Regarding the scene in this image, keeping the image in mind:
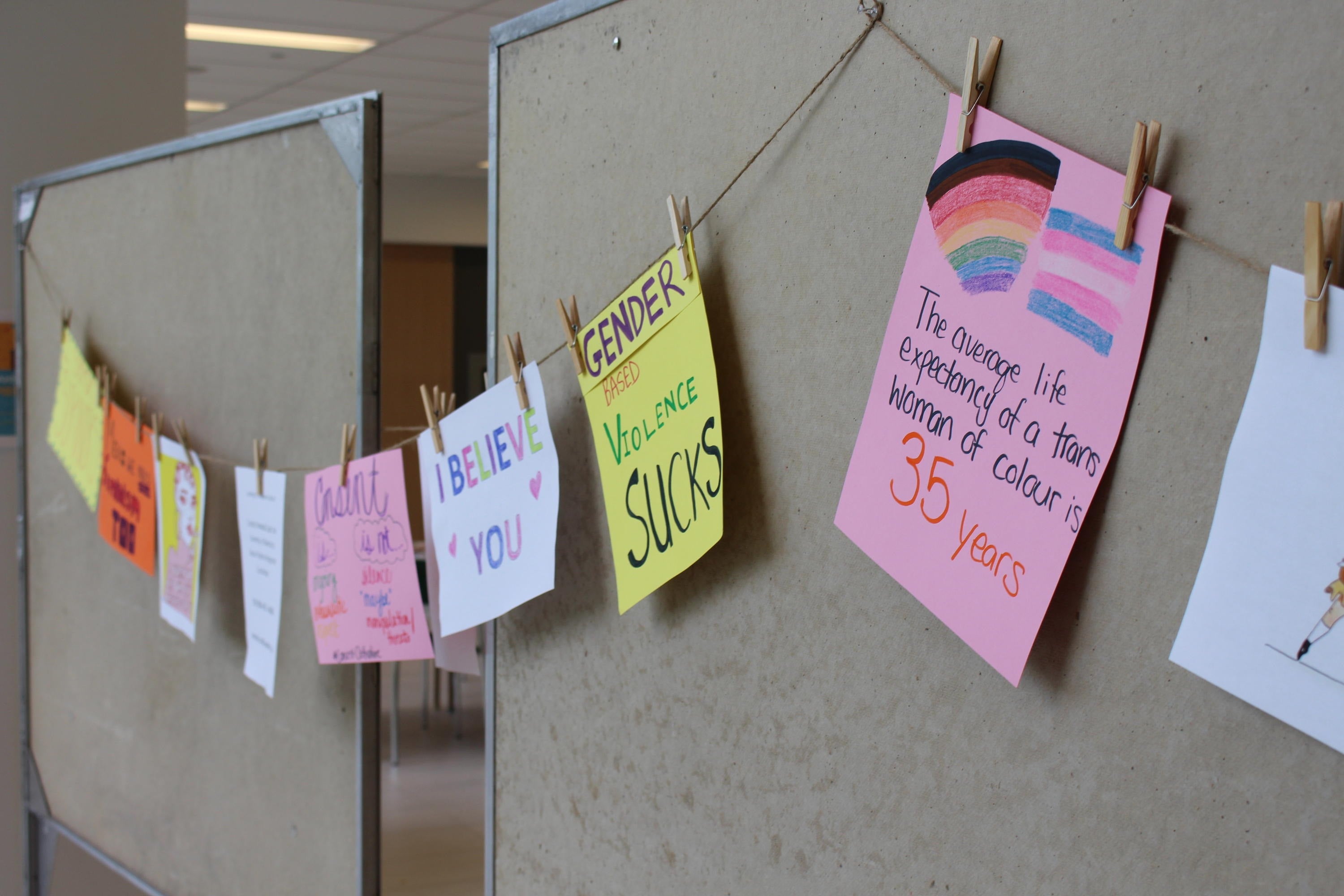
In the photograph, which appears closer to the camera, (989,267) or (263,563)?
(989,267)

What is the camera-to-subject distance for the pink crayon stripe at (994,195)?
64 centimetres

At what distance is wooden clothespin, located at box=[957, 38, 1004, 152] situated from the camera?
666 millimetres

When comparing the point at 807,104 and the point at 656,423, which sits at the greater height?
the point at 807,104

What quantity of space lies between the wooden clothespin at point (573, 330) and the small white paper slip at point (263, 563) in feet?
1.69

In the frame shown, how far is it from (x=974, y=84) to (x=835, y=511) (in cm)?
29

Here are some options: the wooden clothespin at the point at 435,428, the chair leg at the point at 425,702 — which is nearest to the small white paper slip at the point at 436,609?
the wooden clothespin at the point at 435,428

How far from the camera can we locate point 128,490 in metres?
1.66

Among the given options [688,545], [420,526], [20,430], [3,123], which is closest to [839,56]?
[688,545]

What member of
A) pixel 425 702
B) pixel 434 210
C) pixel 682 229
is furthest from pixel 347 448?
pixel 434 210

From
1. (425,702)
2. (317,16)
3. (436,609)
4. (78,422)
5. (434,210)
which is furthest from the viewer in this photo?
(434,210)

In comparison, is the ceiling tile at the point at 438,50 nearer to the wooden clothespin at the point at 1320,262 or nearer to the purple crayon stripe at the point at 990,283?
the purple crayon stripe at the point at 990,283

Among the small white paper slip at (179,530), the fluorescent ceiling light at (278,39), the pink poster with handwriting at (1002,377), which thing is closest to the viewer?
the pink poster with handwriting at (1002,377)

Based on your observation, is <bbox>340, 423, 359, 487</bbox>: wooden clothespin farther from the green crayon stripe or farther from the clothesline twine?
the green crayon stripe

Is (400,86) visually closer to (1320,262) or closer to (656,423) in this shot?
(656,423)
